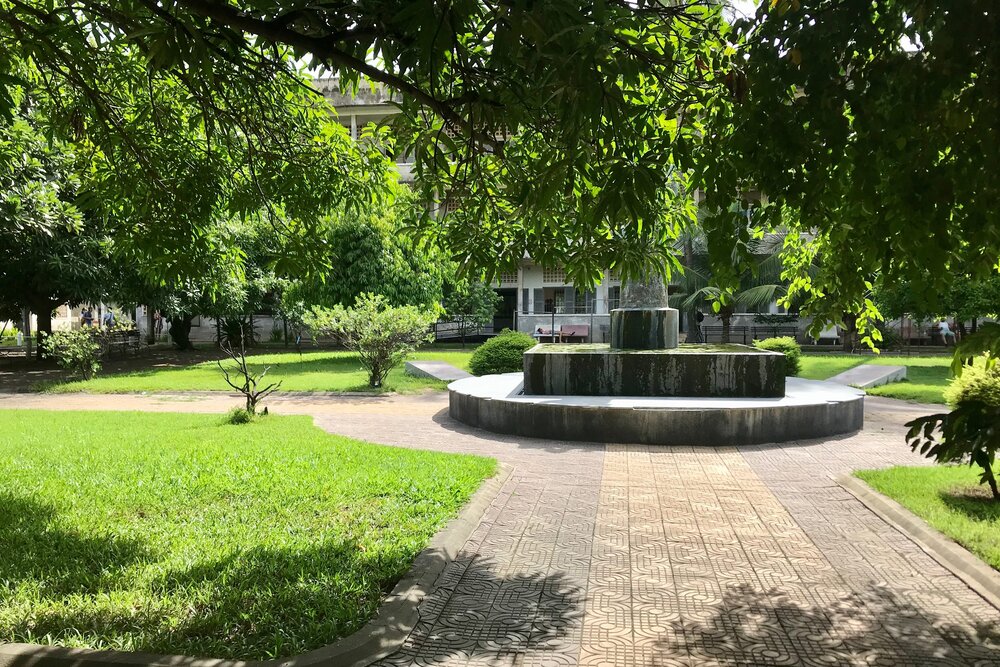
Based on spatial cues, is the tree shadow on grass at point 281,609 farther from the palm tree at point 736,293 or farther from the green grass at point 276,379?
the palm tree at point 736,293

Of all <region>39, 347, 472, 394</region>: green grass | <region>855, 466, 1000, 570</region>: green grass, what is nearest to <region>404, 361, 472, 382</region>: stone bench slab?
<region>39, 347, 472, 394</region>: green grass

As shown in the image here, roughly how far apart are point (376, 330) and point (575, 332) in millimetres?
22152

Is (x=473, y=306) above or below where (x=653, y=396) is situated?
above

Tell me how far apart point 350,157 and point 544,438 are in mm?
4852

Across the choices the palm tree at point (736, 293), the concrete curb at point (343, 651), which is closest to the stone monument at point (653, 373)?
the concrete curb at point (343, 651)

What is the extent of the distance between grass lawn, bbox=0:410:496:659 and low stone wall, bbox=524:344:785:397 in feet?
11.7

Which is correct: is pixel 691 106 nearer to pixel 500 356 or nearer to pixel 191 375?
pixel 500 356

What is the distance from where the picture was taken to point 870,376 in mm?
18609

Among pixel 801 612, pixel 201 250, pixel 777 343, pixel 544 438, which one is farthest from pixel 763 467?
pixel 777 343

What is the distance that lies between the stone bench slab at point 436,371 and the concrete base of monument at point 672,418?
7.69m

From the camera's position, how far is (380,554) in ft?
15.4

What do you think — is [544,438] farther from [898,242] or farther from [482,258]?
[898,242]

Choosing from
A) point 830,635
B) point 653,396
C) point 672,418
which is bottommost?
point 830,635

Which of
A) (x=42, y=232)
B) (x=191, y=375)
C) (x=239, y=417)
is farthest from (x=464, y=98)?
(x=191, y=375)
